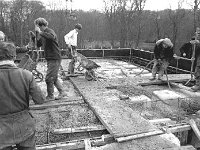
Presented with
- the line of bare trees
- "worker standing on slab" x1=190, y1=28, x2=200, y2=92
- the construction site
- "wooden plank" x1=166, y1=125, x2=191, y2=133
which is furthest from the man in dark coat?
the line of bare trees

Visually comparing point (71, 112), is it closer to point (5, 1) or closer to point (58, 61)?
point (58, 61)

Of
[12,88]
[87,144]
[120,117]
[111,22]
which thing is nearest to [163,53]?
[120,117]

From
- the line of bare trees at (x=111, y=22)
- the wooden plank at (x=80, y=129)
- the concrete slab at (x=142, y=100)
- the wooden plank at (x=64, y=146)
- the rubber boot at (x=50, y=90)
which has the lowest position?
the wooden plank at (x=64, y=146)

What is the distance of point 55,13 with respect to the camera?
3147 cm

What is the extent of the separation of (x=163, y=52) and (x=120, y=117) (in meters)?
3.90

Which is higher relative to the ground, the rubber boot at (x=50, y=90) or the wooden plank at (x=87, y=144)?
the rubber boot at (x=50, y=90)

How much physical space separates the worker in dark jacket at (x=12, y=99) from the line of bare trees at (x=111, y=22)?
28.7 metres

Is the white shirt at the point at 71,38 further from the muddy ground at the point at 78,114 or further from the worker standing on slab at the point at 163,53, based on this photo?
the worker standing on slab at the point at 163,53

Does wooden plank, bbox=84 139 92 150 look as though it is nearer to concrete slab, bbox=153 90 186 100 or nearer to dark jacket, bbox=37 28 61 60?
dark jacket, bbox=37 28 61 60

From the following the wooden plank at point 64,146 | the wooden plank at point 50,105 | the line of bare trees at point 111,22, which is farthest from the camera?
the line of bare trees at point 111,22

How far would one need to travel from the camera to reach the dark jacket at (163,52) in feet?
24.7

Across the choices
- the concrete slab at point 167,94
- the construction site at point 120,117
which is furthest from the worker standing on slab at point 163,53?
the concrete slab at point 167,94

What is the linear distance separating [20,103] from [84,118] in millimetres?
2267

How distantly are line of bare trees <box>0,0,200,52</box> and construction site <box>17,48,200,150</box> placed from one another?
2480 centimetres
